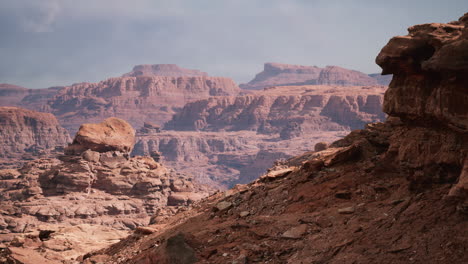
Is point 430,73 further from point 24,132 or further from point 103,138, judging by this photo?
point 24,132

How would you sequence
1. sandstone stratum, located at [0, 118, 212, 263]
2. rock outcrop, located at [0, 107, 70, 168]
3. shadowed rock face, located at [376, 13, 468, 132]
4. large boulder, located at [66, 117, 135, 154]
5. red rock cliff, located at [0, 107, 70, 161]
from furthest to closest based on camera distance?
red rock cliff, located at [0, 107, 70, 161], rock outcrop, located at [0, 107, 70, 168], large boulder, located at [66, 117, 135, 154], sandstone stratum, located at [0, 118, 212, 263], shadowed rock face, located at [376, 13, 468, 132]

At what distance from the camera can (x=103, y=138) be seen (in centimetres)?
6731

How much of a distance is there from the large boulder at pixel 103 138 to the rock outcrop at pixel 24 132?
123 m

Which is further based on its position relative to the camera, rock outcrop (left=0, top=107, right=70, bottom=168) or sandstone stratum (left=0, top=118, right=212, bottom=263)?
rock outcrop (left=0, top=107, right=70, bottom=168)

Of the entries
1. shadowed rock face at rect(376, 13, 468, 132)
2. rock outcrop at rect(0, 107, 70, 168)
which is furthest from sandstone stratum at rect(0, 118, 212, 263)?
rock outcrop at rect(0, 107, 70, 168)

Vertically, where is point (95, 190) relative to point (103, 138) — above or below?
below

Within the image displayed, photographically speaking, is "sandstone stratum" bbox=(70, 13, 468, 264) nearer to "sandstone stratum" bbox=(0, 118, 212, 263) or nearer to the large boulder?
"sandstone stratum" bbox=(0, 118, 212, 263)

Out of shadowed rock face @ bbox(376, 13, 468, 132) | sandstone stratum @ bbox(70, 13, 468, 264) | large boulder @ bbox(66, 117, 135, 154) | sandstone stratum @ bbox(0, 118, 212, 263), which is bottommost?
sandstone stratum @ bbox(0, 118, 212, 263)

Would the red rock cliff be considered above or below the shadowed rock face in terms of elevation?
below

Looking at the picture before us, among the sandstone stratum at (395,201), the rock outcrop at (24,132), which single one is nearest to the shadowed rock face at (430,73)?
the sandstone stratum at (395,201)

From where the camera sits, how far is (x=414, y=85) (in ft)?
31.5

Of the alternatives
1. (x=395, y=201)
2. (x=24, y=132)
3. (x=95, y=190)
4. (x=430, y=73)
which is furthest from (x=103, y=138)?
(x=24, y=132)

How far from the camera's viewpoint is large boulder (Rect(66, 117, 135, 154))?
66312 millimetres

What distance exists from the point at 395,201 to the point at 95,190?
61350 mm
